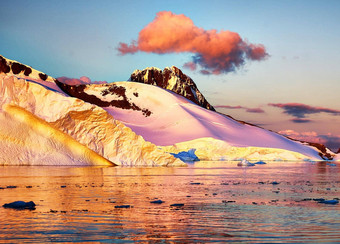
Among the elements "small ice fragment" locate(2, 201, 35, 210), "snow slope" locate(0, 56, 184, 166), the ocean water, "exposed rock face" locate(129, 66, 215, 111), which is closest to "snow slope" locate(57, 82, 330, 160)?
"snow slope" locate(0, 56, 184, 166)

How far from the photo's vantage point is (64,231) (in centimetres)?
964

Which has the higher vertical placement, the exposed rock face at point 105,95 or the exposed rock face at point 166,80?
the exposed rock face at point 166,80

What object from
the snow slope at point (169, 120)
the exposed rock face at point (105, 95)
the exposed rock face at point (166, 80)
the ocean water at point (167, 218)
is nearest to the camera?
the ocean water at point (167, 218)

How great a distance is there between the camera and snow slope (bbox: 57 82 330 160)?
9406 cm

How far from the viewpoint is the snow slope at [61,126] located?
36.9 meters

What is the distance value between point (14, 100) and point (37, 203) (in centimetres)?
2575

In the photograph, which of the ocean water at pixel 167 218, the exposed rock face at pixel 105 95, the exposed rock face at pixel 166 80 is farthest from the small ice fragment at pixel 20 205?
the exposed rock face at pixel 166 80

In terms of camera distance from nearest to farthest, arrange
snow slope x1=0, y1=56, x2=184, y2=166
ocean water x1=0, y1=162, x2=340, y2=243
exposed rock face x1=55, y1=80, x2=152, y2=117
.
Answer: ocean water x1=0, y1=162, x2=340, y2=243, snow slope x1=0, y1=56, x2=184, y2=166, exposed rock face x1=55, y1=80, x2=152, y2=117

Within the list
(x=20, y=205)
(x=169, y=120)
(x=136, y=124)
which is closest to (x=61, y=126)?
(x=20, y=205)

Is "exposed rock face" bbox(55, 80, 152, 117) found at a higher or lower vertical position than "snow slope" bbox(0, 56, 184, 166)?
higher

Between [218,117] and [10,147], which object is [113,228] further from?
[218,117]

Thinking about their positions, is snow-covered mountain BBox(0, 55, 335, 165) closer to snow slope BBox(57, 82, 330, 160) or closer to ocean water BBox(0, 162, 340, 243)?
snow slope BBox(57, 82, 330, 160)

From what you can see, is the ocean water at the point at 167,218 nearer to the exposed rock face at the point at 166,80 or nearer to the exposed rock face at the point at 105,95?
the exposed rock face at the point at 105,95

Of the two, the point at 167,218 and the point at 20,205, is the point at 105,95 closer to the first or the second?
the point at 20,205
